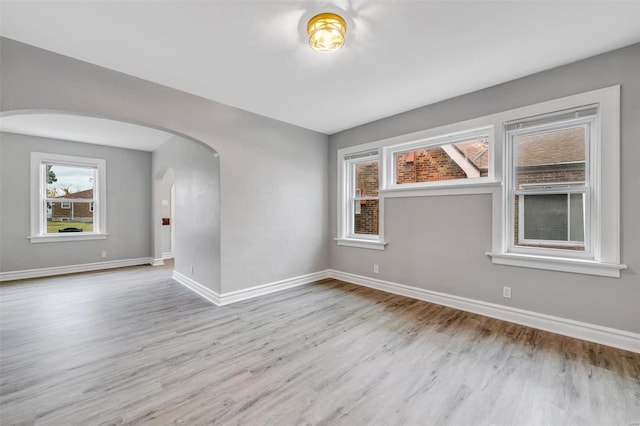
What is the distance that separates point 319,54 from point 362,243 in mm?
2833

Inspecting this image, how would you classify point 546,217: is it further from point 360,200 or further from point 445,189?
point 360,200

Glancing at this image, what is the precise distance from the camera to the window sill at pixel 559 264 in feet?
7.67

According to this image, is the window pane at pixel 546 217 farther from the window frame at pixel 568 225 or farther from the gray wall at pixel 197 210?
the gray wall at pixel 197 210

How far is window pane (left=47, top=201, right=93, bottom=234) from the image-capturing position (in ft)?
17.1

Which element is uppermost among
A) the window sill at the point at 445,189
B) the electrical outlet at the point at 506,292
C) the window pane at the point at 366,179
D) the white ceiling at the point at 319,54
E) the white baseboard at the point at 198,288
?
the white ceiling at the point at 319,54

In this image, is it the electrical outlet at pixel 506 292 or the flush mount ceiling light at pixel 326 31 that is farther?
the electrical outlet at pixel 506 292

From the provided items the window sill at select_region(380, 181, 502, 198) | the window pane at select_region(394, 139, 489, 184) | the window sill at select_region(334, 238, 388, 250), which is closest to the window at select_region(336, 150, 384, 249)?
the window sill at select_region(334, 238, 388, 250)

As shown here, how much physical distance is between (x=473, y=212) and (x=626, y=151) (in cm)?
132

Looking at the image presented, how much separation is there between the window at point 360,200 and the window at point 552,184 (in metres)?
1.78

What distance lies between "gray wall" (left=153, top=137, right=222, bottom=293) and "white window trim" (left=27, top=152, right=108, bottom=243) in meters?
1.78

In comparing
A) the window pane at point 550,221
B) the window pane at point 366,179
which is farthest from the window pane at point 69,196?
the window pane at point 550,221

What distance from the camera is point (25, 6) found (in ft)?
5.93

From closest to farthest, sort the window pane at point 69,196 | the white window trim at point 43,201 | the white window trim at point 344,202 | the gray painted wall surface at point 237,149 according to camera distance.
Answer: the gray painted wall surface at point 237,149
the white window trim at point 344,202
the white window trim at point 43,201
the window pane at point 69,196

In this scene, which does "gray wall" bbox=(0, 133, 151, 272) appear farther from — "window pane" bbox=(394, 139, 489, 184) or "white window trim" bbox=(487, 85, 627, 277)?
"white window trim" bbox=(487, 85, 627, 277)
